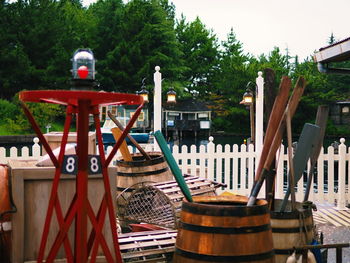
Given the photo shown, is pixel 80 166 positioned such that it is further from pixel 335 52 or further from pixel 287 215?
pixel 335 52

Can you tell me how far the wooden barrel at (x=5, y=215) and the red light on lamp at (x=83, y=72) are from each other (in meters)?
0.88

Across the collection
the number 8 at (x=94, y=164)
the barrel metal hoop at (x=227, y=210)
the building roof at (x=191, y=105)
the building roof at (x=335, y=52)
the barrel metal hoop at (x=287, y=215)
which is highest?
the building roof at (x=191, y=105)

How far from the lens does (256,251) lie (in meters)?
2.45

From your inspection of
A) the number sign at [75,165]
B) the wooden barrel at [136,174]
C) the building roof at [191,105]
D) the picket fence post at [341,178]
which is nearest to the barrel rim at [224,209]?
the number sign at [75,165]

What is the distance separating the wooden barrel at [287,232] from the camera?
2.99m

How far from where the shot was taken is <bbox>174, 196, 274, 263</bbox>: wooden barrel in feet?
7.91

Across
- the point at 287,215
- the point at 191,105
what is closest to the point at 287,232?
the point at 287,215

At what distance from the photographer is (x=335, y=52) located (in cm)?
617

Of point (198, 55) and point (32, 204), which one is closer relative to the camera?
point (32, 204)

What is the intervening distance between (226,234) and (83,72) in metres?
1.12

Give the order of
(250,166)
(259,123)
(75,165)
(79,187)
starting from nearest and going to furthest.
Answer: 1. (79,187)
2. (75,165)
3. (250,166)
4. (259,123)

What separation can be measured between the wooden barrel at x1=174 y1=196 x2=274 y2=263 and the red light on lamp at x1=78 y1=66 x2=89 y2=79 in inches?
35.6

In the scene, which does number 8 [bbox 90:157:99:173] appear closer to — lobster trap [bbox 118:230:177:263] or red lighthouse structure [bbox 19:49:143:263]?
red lighthouse structure [bbox 19:49:143:263]

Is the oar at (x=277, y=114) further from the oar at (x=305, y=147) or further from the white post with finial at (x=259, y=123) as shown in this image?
the white post with finial at (x=259, y=123)
